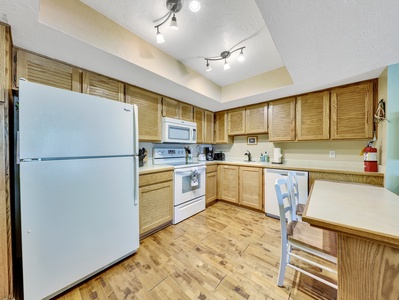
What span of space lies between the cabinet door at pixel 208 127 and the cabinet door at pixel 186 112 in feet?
1.58

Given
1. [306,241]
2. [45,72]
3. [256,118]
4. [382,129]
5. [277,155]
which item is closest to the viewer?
[306,241]

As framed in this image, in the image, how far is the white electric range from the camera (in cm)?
240

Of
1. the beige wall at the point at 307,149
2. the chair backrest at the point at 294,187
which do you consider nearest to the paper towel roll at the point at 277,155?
the beige wall at the point at 307,149

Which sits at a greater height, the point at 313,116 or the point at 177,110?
the point at 177,110

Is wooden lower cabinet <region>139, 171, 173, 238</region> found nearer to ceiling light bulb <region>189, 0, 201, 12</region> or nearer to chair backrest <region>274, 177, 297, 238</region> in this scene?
chair backrest <region>274, 177, 297, 238</region>

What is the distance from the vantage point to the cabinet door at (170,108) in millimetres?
2568

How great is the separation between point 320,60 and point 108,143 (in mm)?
2250

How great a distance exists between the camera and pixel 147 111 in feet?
7.65

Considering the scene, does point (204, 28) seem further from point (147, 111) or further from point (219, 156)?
point (219, 156)

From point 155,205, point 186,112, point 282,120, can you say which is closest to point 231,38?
point 186,112

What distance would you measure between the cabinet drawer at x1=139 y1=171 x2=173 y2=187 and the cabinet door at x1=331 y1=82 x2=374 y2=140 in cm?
250

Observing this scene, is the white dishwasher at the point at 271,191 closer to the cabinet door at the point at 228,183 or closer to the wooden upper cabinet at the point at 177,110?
the cabinet door at the point at 228,183

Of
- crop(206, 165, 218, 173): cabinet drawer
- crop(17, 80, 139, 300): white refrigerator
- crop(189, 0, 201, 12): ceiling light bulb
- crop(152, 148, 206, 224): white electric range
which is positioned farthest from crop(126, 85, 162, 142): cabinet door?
crop(189, 0, 201, 12): ceiling light bulb

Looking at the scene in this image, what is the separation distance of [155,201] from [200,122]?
187 cm
